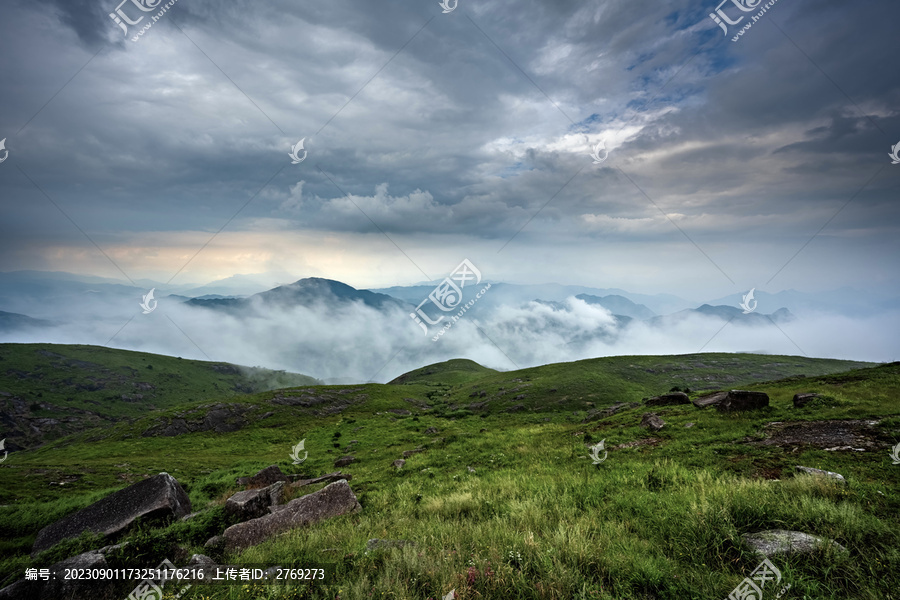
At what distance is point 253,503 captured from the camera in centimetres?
1430

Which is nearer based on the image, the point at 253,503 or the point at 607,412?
the point at 253,503

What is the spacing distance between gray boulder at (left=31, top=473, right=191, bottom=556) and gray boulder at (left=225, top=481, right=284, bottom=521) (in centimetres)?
234

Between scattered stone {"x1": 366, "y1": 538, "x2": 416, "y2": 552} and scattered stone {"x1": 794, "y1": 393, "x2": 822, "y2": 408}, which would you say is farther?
scattered stone {"x1": 794, "y1": 393, "x2": 822, "y2": 408}

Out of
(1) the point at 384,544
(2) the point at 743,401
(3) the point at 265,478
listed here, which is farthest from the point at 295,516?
(2) the point at 743,401

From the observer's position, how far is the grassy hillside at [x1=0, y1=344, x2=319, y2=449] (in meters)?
108

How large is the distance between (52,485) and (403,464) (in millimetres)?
24751

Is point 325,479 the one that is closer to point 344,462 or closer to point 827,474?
point 344,462

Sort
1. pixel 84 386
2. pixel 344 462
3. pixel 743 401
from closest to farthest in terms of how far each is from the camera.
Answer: pixel 743 401
pixel 344 462
pixel 84 386

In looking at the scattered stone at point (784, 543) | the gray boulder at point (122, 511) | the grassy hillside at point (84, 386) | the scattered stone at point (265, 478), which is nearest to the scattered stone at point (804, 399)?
the scattered stone at point (784, 543)

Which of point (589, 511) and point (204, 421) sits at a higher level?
point (589, 511)

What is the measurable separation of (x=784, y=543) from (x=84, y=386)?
A: 208545 millimetres

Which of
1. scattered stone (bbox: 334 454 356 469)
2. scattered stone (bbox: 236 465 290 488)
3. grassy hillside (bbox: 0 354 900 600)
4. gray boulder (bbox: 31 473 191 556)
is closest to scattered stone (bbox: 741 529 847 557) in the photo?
grassy hillside (bbox: 0 354 900 600)

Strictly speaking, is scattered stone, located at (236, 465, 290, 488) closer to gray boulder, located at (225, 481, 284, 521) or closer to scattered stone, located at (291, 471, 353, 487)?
scattered stone, located at (291, 471, 353, 487)

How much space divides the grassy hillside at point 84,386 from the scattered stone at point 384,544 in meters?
147
